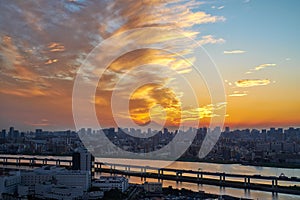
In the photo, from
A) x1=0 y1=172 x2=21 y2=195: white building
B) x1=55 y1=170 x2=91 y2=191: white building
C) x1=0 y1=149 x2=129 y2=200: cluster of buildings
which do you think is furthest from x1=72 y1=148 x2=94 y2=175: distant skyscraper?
x1=0 y1=172 x2=21 y2=195: white building

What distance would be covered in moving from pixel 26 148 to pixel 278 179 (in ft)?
42.3

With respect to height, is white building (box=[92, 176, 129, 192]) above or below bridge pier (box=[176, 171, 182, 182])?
above

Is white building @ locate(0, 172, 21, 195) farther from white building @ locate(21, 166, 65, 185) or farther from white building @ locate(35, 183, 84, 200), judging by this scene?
white building @ locate(35, 183, 84, 200)

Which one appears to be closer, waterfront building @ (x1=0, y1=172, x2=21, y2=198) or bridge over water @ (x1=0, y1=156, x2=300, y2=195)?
waterfront building @ (x1=0, y1=172, x2=21, y2=198)

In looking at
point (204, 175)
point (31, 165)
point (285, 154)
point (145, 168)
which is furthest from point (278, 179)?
point (31, 165)

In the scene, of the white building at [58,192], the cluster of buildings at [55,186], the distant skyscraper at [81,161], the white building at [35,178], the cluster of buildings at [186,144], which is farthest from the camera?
the cluster of buildings at [186,144]

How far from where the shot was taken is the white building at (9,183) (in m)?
5.79

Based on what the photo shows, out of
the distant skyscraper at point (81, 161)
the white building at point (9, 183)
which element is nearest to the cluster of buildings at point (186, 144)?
the distant skyscraper at point (81, 161)

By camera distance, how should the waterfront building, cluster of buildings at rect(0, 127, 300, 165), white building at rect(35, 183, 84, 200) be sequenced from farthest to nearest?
cluster of buildings at rect(0, 127, 300, 165) < the waterfront building < white building at rect(35, 183, 84, 200)

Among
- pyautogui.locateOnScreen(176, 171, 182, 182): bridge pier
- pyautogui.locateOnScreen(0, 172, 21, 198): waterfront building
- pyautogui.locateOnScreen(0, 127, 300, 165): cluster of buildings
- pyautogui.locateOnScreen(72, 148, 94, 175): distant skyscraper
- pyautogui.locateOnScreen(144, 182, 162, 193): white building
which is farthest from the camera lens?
pyautogui.locateOnScreen(0, 127, 300, 165): cluster of buildings

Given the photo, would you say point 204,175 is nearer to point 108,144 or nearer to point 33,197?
point 33,197

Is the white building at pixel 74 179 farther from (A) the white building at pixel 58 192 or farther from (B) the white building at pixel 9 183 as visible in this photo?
(B) the white building at pixel 9 183

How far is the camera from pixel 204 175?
898cm

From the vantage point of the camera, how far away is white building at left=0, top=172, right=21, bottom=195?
579 centimetres
